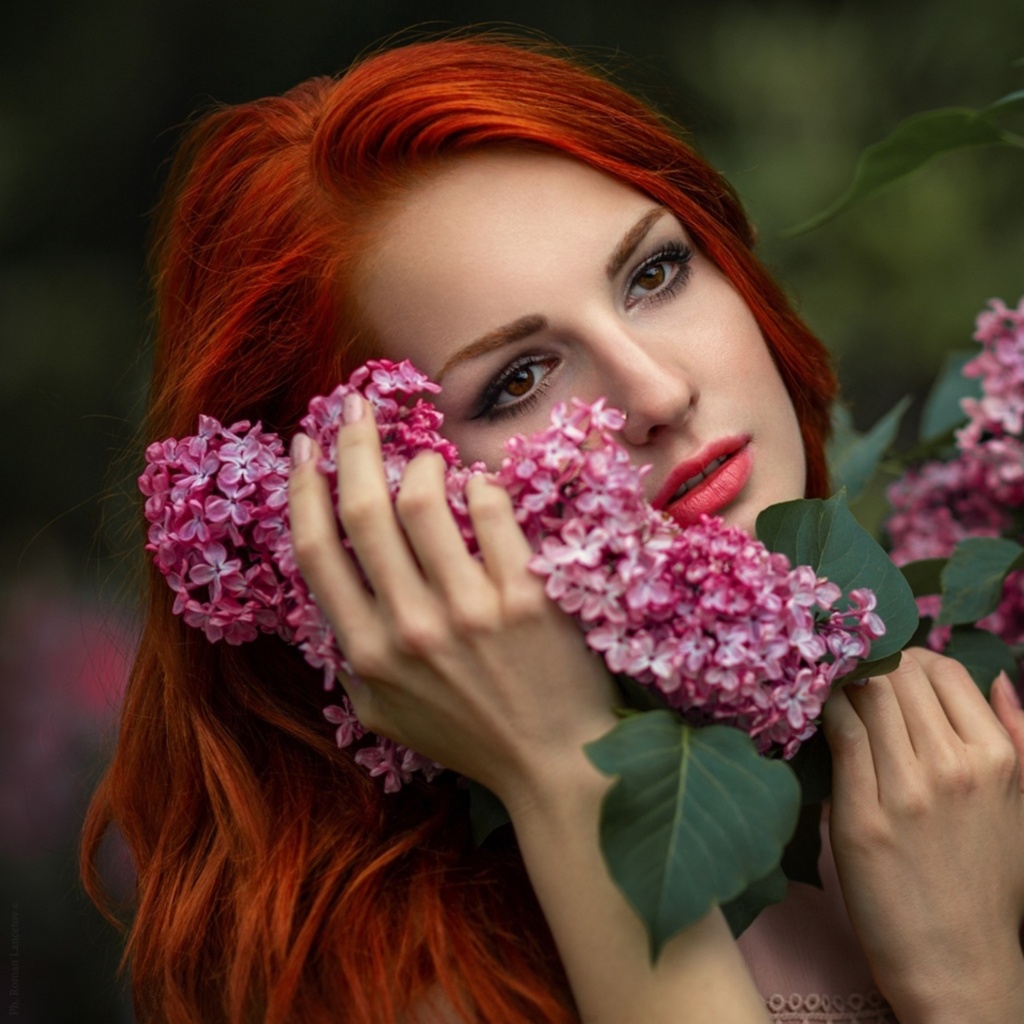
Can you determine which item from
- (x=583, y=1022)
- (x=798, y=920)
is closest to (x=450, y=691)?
(x=583, y=1022)

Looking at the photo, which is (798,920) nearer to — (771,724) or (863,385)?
(771,724)

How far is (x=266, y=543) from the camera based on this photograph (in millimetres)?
1194

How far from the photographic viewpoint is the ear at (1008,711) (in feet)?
4.48

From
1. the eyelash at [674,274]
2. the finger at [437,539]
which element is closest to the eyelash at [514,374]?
the eyelash at [674,274]

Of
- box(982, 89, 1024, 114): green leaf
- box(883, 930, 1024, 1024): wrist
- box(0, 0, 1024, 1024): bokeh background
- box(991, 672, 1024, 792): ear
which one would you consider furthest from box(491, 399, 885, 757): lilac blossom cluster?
box(0, 0, 1024, 1024): bokeh background

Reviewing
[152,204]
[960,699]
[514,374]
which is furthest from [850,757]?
[152,204]

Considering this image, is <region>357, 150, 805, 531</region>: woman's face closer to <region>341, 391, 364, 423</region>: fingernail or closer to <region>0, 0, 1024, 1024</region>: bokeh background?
<region>341, 391, 364, 423</region>: fingernail

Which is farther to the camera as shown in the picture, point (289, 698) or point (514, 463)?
point (289, 698)

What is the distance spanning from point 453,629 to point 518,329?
0.36 meters

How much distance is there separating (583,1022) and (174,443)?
0.68m

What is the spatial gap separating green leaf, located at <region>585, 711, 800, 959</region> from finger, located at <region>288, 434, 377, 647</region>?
27 centimetres

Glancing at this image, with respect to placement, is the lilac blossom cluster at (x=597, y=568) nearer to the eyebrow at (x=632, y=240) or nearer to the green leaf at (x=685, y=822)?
the green leaf at (x=685, y=822)

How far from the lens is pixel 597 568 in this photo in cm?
100

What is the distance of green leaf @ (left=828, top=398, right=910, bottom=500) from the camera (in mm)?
1877
